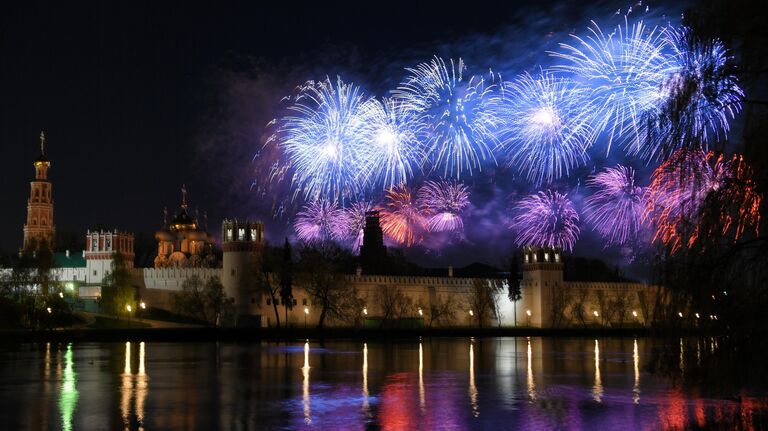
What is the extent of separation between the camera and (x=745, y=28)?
14.3m

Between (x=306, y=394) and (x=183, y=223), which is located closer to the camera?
(x=306, y=394)

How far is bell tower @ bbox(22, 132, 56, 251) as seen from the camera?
3765 inches

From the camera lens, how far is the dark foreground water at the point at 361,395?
739 inches

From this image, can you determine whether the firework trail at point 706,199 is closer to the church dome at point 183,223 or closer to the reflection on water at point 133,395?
the reflection on water at point 133,395

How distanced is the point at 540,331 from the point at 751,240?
64.5 m

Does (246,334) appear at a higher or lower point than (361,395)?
higher

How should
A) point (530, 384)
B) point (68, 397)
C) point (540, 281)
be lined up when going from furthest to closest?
point (540, 281), point (530, 384), point (68, 397)

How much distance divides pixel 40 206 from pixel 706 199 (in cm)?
9029

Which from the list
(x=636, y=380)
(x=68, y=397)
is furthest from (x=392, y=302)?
(x=68, y=397)

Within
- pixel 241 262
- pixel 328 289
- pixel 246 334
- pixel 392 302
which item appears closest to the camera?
pixel 246 334

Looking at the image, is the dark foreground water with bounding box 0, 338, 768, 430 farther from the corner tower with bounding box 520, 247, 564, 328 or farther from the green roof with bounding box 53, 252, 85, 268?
the green roof with bounding box 53, 252, 85, 268

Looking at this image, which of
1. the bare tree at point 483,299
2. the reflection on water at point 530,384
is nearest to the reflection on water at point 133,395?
the reflection on water at point 530,384

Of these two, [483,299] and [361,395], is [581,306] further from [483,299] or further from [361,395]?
[361,395]

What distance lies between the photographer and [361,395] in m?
23.7
